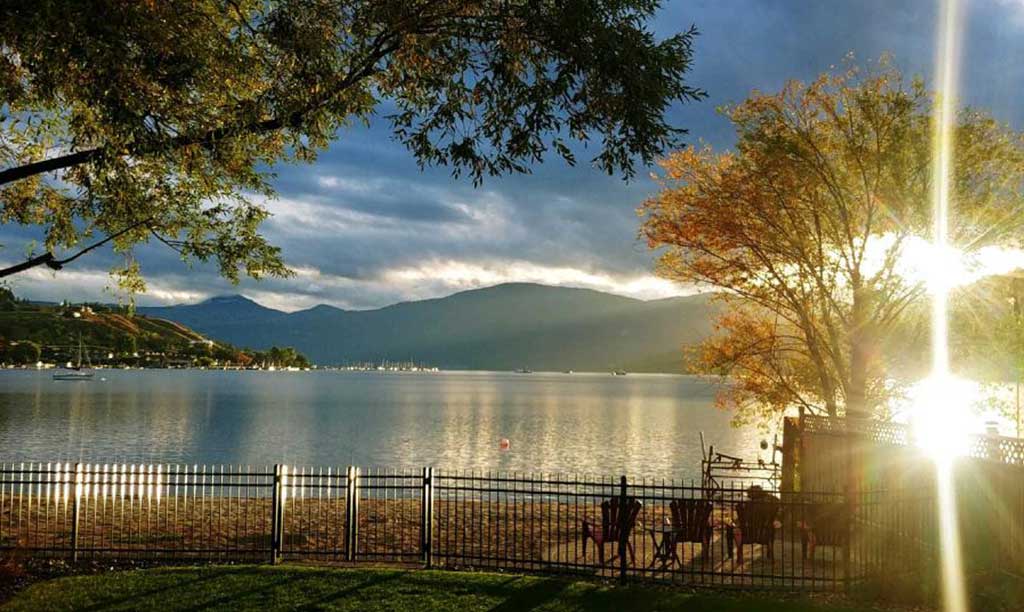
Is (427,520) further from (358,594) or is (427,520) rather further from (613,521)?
(613,521)

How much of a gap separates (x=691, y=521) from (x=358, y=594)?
22.1ft

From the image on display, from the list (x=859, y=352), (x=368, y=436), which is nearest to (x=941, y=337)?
(x=859, y=352)

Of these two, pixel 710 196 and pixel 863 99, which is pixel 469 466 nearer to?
pixel 710 196

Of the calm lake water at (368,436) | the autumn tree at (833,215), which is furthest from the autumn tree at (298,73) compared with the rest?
the calm lake water at (368,436)

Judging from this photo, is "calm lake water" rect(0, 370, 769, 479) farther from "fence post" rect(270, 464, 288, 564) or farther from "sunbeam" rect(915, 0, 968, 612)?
"fence post" rect(270, 464, 288, 564)

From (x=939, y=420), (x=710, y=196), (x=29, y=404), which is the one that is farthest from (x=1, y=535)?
(x=29, y=404)

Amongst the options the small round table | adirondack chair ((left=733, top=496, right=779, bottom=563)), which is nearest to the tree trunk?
adirondack chair ((left=733, top=496, right=779, bottom=563))

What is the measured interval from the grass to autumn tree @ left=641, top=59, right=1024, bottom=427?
549 inches

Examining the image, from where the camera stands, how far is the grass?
1312 centimetres

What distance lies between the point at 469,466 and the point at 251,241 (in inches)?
1636

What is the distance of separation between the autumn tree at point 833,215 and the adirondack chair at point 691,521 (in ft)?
36.2

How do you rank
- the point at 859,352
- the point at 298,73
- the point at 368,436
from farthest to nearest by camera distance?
the point at 368,436 → the point at 859,352 → the point at 298,73

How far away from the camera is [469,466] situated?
187 ft

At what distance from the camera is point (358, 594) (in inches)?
541
